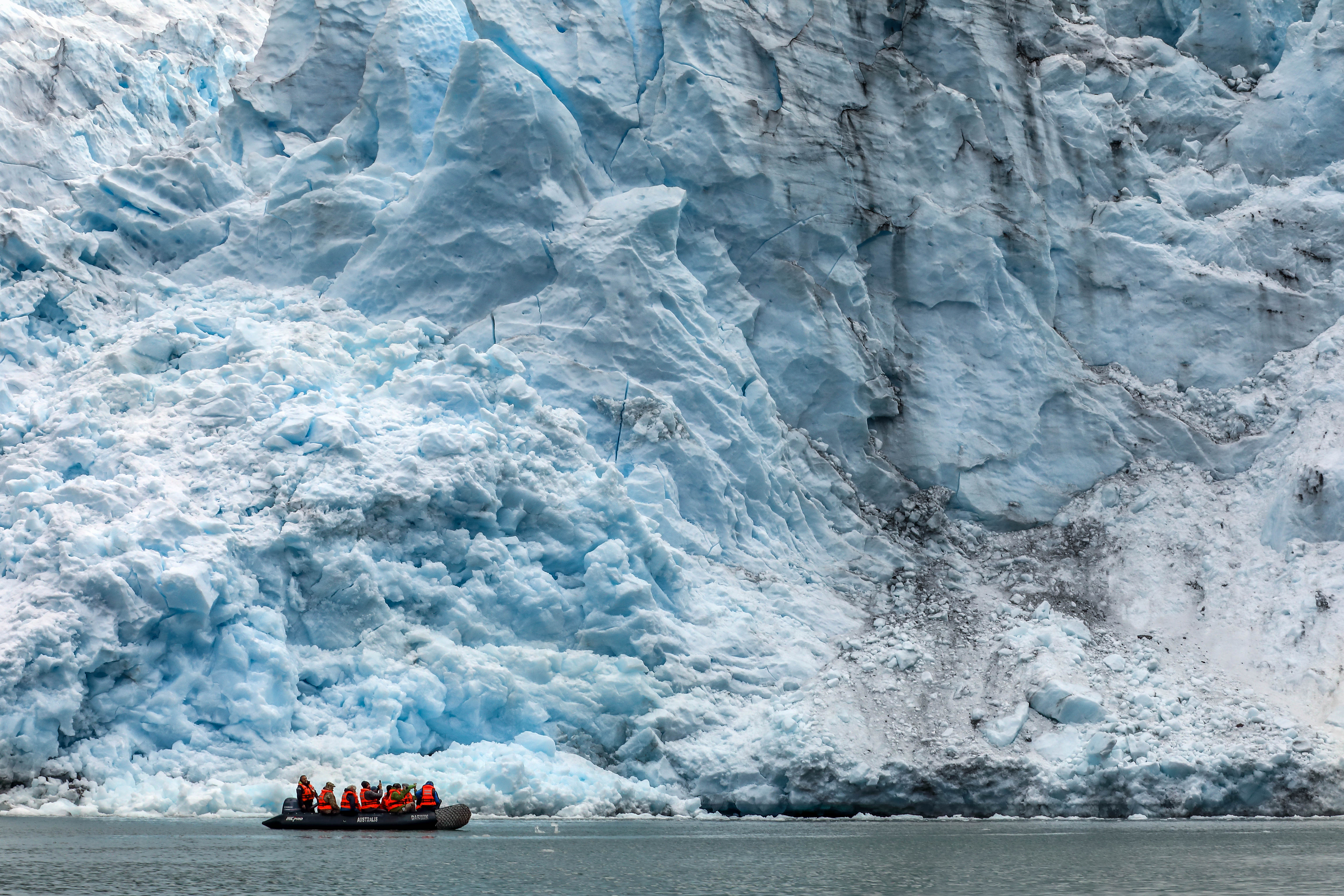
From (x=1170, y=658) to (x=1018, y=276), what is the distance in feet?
26.6

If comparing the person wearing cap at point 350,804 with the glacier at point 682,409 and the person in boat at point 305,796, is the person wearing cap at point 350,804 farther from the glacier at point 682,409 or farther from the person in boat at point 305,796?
the glacier at point 682,409

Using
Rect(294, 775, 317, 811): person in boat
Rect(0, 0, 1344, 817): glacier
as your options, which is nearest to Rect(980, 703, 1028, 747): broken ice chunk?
Rect(0, 0, 1344, 817): glacier

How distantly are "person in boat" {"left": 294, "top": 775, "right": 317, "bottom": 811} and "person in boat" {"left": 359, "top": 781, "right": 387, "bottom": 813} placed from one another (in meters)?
0.56

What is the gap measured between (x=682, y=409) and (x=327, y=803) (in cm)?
904

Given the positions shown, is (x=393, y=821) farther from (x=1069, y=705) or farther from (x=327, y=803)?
(x=1069, y=705)

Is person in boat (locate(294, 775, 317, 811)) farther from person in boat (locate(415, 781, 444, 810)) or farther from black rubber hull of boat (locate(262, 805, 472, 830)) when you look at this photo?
person in boat (locate(415, 781, 444, 810))

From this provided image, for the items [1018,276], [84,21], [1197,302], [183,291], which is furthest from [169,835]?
[84,21]

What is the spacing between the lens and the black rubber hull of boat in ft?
55.1

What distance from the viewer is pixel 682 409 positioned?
76.0 feet

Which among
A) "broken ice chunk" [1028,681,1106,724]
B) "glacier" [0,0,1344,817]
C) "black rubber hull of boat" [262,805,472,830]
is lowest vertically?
"black rubber hull of boat" [262,805,472,830]

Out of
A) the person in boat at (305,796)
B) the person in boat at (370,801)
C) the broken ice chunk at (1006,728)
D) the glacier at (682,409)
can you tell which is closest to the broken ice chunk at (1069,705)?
the glacier at (682,409)

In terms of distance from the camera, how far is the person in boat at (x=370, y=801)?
675 inches

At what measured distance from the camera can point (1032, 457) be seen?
82.6 feet

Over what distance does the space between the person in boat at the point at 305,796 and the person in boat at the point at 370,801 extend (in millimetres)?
562
